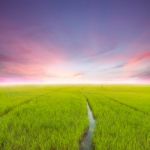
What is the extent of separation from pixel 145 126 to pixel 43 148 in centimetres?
447

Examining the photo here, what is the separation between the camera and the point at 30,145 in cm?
505

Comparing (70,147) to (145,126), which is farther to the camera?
(145,126)

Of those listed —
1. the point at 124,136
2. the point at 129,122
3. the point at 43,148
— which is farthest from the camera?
the point at 129,122

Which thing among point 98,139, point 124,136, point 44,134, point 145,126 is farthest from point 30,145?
point 145,126

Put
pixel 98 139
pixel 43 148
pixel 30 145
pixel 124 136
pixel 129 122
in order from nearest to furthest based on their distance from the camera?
pixel 43 148, pixel 30 145, pixel 98 139, pixel 124 136, pixel 129 122

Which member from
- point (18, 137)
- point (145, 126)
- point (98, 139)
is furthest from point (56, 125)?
point (145, 126)

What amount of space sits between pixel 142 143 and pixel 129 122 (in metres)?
2.76

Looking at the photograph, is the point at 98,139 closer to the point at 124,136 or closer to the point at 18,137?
the point at 124,136

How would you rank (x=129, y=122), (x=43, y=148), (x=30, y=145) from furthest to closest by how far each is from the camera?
(x=129, y=122), (x=30, y=145), (x=43, y=148)

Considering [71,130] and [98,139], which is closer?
[98,139]

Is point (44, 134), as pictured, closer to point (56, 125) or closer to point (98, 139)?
point (56, 125)

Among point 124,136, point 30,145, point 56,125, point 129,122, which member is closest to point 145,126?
point 129,122

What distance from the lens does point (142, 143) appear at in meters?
5.34

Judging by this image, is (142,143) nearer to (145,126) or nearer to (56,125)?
(145,126)
